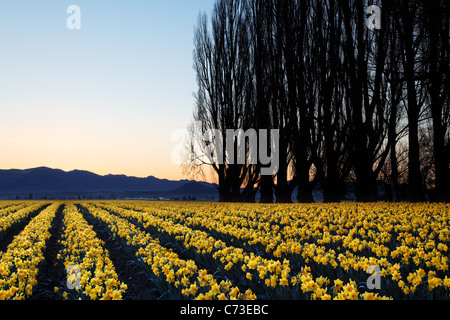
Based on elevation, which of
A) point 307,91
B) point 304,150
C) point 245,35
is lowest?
point 304,150

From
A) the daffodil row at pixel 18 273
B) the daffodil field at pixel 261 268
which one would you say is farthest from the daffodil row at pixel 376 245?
the daffodil row at pixel 18 273

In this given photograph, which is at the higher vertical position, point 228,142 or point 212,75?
point 212,75

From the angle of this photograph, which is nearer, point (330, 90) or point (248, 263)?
point (248, 263)

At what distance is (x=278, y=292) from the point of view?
3941 millimetres

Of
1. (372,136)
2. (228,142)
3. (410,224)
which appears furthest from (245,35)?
(410,224)

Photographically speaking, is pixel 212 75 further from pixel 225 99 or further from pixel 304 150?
pixel 304 150

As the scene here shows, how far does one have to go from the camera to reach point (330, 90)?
18250 millimetres

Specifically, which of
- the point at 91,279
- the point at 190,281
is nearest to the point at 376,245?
the point at 190,281

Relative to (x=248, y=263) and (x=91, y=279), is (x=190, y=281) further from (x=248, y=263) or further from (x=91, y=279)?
(x=91, y=279)

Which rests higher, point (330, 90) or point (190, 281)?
point (330, 90)

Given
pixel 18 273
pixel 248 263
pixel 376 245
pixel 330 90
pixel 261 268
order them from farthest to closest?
pixel 330 90 < pixel 376 245 < pixel 18 273 < pixel 248 263 < pixel 261 268

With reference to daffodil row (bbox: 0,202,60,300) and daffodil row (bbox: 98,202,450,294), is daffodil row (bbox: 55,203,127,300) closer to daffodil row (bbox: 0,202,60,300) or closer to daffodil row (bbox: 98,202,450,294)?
daffodil row (bbox: 0,202,60,300)
